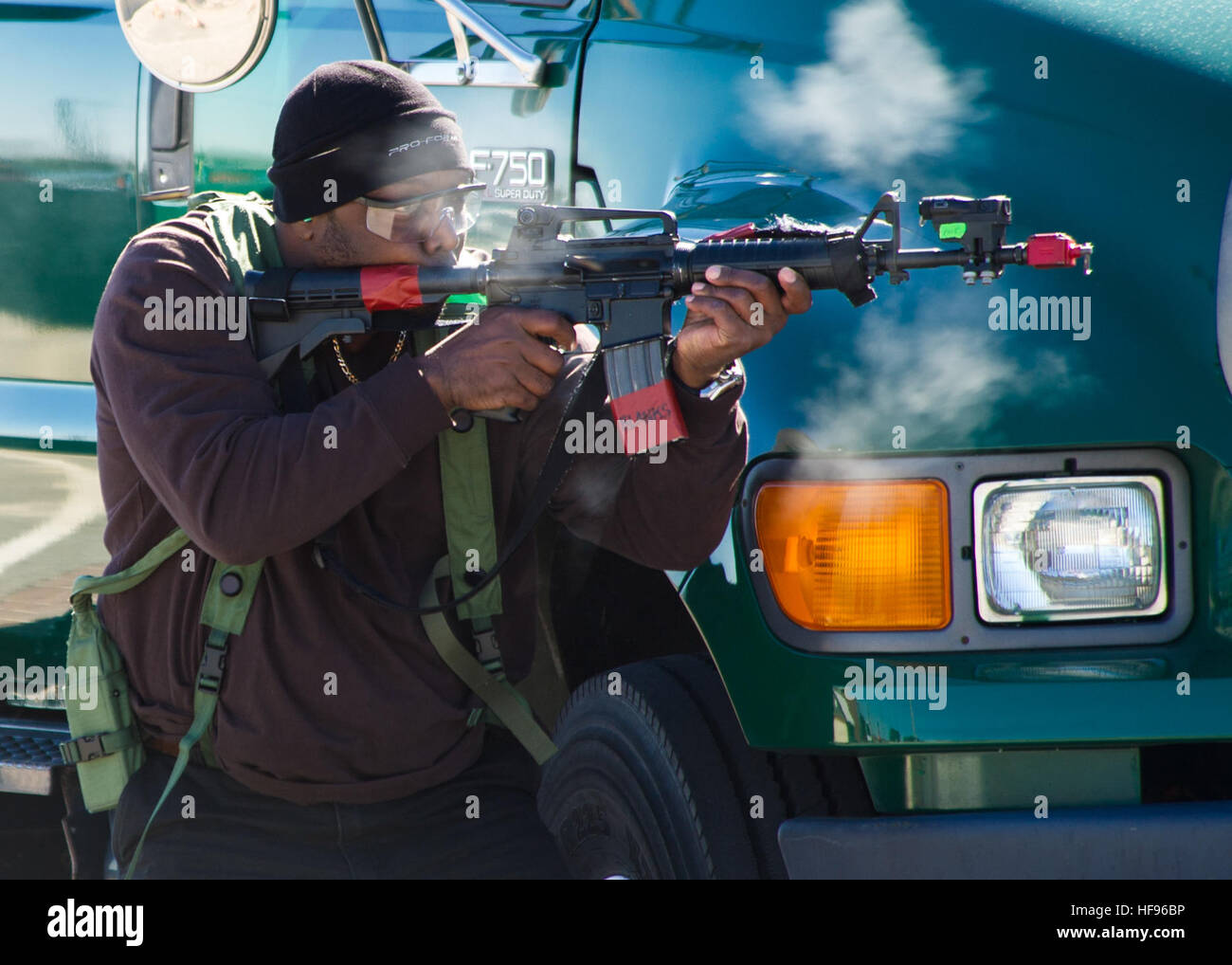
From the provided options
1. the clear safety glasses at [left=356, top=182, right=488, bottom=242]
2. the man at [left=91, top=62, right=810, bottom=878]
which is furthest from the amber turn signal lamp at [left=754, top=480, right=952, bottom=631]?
the clear safety glasses at [left=356, top=182, right=488, bottom=242]

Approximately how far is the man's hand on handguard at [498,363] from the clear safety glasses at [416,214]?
267 mm

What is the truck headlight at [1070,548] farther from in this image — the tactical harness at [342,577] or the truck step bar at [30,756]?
the truck step bar at [30,756]

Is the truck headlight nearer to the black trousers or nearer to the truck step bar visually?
the black trousers

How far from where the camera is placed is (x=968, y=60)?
2.44 meters

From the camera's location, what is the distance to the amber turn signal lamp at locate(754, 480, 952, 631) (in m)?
2.19

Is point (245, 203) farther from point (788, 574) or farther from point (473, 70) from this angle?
point (788, 574)

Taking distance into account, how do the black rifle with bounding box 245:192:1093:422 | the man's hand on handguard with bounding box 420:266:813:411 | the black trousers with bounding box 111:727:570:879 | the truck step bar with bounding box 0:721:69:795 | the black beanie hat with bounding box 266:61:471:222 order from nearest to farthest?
the black rifle with bounding box 245:192:1093:422 → the man's hand on handguard with bounding box 420:266:813:411 → the black trousers with bounding box 111:727:570:879 → the black beanie hat with bounding box 266:61:471:222 → the truck step bar with bounding box 0:721:69:795

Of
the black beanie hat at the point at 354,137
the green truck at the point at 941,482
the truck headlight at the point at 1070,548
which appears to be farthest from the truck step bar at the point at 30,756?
the truck headlight at the point at 1070,548

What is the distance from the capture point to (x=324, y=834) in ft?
7.55

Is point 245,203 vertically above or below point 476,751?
above
